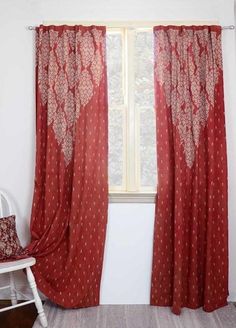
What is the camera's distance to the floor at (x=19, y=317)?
7.91 ft

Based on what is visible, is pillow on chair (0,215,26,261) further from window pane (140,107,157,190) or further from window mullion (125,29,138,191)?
window pane (140,107,157,190)

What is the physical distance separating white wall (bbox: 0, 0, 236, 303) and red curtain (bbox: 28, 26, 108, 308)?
0.14m

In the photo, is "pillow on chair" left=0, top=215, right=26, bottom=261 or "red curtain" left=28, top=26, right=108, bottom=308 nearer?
"pillow on chair" left=0, top=215, right=26, bottom=261

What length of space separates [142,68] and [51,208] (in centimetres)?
131

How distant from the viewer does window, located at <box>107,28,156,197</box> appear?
2848 millimetres

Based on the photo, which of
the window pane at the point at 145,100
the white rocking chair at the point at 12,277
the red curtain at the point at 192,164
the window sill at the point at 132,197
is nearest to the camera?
the white rocking chair at the point at 12,277

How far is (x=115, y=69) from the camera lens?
2857mm

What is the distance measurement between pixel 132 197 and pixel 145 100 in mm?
782

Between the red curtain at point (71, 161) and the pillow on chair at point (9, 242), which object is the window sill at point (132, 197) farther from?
the pillow on chair at point (9, 242)

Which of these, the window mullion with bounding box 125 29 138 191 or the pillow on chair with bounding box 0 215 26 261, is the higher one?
the window mullion with bounding box 125 29 138 191

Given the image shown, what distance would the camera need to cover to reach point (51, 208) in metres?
2.69

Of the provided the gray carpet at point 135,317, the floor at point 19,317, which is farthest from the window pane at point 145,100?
the floor at point 19,317

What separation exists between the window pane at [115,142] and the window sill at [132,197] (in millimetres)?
197

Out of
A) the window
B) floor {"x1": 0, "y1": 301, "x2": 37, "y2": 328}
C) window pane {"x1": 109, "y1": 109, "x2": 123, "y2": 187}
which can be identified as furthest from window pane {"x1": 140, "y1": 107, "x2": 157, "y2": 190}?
floor {"x1": 0, "y1": 301, "x2": 37, "y2": 328}
